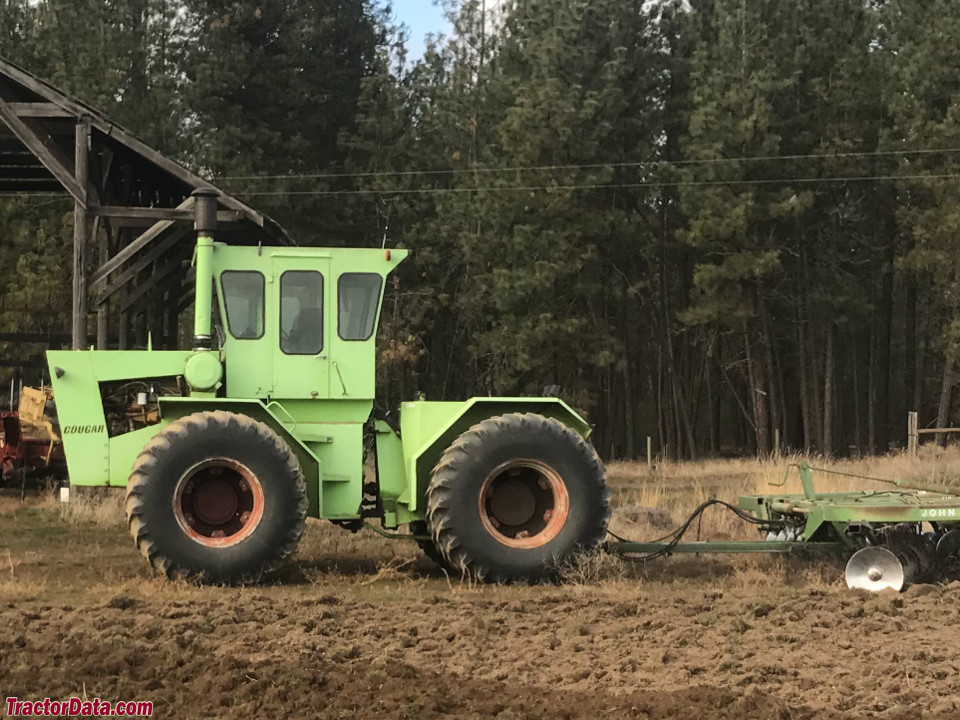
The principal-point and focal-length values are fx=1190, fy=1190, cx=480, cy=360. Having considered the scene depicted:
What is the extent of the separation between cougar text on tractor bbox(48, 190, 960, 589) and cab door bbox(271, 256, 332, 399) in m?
0.01

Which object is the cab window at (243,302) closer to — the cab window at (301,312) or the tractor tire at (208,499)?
the cab window at (301,312)

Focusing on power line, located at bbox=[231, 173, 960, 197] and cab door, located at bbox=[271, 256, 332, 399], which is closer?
cab door, located at bbox=[271, 256, 332, 399]

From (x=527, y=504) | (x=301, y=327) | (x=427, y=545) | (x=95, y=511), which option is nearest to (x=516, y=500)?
(x=527, y=504)

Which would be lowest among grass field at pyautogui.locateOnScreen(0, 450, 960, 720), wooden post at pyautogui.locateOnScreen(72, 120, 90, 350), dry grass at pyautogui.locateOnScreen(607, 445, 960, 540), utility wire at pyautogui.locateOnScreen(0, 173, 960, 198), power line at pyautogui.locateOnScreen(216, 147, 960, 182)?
dry grass at pyautogui.locateOnScreen(607, 445, 960, 540)

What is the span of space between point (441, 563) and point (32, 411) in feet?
26.2

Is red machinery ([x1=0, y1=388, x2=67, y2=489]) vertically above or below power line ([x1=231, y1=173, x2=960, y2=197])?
below

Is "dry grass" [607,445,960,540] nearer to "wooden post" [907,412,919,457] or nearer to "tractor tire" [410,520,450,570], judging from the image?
"wooden post" [907,412,919,457]

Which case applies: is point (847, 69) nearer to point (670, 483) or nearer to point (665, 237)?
point (665, 237)

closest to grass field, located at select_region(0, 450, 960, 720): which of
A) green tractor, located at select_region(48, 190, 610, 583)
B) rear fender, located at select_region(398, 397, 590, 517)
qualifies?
green tractor, located at select_region(48, 190, 610, 583)

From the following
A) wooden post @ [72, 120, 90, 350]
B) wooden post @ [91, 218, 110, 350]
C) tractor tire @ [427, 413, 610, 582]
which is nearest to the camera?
tractor tire @ [427, 413, 610, 582]

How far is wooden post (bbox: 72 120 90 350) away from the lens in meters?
15.7

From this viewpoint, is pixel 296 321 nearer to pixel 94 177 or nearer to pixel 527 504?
pixel 527 504

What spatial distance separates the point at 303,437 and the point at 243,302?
128cm

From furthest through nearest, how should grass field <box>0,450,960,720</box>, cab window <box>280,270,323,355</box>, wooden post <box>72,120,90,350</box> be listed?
wooden post <box>72,120,90,350</box> < cab window <box>280,270,323,355</box> < grass field <box>0,450,960,720</box>
